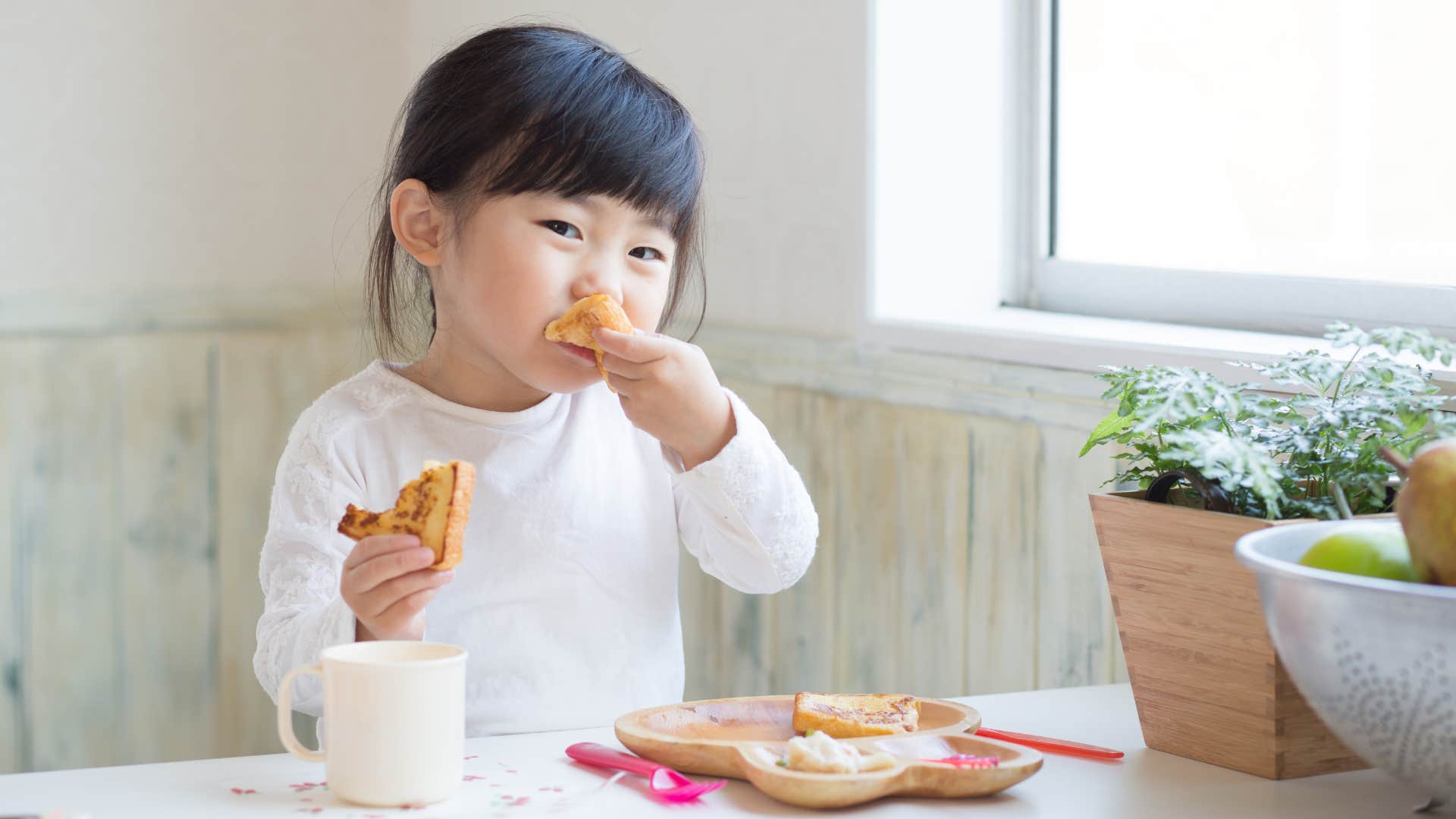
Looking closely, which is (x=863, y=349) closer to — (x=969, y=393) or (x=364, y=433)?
(x=969, y=393)

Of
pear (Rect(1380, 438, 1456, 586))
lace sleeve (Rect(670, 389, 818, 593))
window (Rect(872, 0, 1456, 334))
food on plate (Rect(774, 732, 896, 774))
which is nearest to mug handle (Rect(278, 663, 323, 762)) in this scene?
food on plate (Rect(774, 732, 896, 774))

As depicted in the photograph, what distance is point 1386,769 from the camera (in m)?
0.80

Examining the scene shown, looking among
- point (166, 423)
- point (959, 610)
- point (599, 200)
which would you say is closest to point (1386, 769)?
point (599, 200)

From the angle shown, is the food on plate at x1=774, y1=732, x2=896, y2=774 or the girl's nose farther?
the girl's nose

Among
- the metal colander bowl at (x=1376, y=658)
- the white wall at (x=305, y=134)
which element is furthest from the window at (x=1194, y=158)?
the metal colander bowl at (x=1376, y=658)

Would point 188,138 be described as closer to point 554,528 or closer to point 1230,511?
point 554,528

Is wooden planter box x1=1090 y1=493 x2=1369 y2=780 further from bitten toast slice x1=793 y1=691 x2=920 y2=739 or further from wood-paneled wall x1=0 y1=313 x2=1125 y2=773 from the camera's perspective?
wood-paneled wall x1=0 y1=313 x2=1125 y2=773

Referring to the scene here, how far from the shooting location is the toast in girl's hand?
37.1 inches

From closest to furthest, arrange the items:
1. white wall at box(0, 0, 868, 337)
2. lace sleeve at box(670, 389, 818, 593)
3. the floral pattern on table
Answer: the floral pattern on table
lace sleeve at box(670, 389, 818, 593)
white wall at box(0, 0, 868, 337)

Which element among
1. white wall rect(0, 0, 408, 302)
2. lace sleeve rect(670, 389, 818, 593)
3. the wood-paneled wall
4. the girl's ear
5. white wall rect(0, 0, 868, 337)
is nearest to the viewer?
lace sleeve rect(670, 389, 818, 593)

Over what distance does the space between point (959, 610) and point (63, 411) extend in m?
1.51

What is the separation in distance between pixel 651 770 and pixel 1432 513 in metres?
0.47

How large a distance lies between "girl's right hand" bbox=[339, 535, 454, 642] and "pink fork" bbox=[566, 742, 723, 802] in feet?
0.47

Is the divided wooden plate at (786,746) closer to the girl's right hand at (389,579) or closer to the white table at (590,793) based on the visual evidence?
the white table at (590,793)
